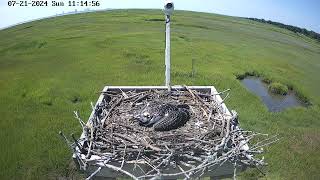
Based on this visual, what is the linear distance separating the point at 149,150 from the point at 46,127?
9.80 meters

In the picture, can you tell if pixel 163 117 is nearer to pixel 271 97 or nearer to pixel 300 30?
pixel 271 97

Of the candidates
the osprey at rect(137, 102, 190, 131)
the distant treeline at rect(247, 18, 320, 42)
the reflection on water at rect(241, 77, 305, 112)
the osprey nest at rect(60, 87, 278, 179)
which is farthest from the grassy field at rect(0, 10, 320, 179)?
the distant treeline at rect(247, 18, 320, 42)

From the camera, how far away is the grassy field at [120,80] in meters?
13.7

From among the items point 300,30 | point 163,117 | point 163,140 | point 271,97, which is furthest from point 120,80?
point 300,30

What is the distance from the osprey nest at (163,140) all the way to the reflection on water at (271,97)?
42.8 ft

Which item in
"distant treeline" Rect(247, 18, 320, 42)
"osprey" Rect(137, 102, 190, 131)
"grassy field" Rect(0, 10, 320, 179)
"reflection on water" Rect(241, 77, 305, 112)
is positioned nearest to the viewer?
"osprey" Rect(137, 102, 190, 131)

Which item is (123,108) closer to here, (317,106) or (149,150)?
(149,150)

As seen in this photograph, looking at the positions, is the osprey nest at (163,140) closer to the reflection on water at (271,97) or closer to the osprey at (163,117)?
the osprey at (163,117)

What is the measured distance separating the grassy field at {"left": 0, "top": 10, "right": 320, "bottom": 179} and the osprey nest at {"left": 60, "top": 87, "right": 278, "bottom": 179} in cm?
434

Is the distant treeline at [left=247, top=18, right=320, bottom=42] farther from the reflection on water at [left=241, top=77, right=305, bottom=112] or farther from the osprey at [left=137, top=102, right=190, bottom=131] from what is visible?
the osprey at [left=137, top=102, right=190, bottom=131]

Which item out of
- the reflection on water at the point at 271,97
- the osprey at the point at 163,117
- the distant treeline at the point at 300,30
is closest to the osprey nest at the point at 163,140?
the osprey at the point at 163,117

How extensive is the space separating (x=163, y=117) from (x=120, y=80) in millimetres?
14791

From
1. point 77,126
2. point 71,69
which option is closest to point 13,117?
point 77,126

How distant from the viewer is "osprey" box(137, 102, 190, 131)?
7419 mm
